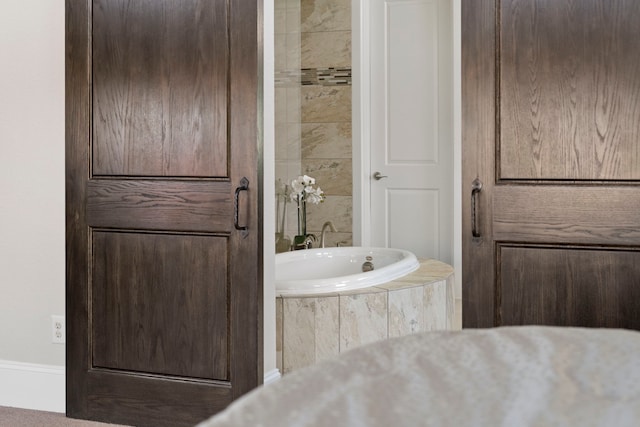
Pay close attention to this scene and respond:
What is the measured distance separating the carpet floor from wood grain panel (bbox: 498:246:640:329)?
1739 millimetres

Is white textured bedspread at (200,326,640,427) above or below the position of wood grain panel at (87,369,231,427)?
above

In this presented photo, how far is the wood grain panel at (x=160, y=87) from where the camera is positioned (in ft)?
9.87

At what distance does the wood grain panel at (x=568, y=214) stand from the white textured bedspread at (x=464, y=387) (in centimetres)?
184

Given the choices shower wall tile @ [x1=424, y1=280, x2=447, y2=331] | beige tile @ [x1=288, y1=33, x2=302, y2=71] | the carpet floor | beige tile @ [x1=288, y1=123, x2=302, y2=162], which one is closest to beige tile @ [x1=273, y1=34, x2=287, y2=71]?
beige tile @ [x1=288, y1=33, x2=302, y2=71]

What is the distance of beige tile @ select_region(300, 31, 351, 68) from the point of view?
19.2 ft

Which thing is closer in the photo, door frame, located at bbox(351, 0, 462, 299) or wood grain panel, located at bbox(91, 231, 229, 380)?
wood grain panel, located at bbox(91, 231, 229, 380)

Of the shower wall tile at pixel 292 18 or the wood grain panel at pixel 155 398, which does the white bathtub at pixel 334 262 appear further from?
the shower wall tile at pixel 292 18

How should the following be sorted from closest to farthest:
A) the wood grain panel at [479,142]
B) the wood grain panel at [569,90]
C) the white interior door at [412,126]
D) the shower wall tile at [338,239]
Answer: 1. the wood grain panel at [569,90]
2. the wood grain panel at [479,142]
3. the white interior door at [412,126]
4. the shower wall tile at [338,239]

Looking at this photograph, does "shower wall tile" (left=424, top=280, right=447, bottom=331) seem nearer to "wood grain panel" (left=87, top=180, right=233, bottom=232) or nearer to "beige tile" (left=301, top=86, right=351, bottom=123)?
"wood grain panel" (left=87, top=180, right=233, bottom=232)

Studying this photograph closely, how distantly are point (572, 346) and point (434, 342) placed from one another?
0.49ft

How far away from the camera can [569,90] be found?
261cm
